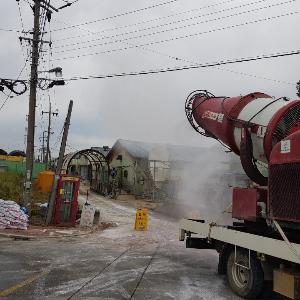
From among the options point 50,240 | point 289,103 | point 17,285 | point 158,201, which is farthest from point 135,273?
point 158,201

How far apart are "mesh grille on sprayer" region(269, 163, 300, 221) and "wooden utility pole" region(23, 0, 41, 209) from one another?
14.4 metres

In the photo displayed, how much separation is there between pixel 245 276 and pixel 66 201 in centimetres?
1282

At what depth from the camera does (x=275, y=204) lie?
25.8 ft

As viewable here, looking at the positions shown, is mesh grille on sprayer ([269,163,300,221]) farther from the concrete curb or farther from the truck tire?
the concrete curb

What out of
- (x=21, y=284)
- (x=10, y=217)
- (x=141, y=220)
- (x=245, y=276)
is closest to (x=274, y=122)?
(x=245, y=276)

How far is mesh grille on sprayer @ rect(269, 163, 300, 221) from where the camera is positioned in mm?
7336

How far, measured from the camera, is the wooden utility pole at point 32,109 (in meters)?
20.7

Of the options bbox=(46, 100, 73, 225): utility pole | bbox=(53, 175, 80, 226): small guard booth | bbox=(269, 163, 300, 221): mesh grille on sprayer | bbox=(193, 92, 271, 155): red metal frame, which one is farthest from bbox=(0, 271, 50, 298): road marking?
bbox=(53, 175, 80, 226): small guard booth

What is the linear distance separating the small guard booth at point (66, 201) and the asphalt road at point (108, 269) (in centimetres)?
296

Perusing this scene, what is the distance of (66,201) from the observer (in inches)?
805

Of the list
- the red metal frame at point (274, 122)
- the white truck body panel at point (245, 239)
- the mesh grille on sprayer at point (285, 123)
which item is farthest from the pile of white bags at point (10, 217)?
the mesh grille on sprayer at point (285, 123)

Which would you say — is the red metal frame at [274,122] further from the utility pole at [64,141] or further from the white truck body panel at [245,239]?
the utility pole at [64,141]

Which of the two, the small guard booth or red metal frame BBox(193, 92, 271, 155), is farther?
the small guard booth

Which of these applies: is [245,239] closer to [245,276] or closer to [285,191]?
[245,276]
